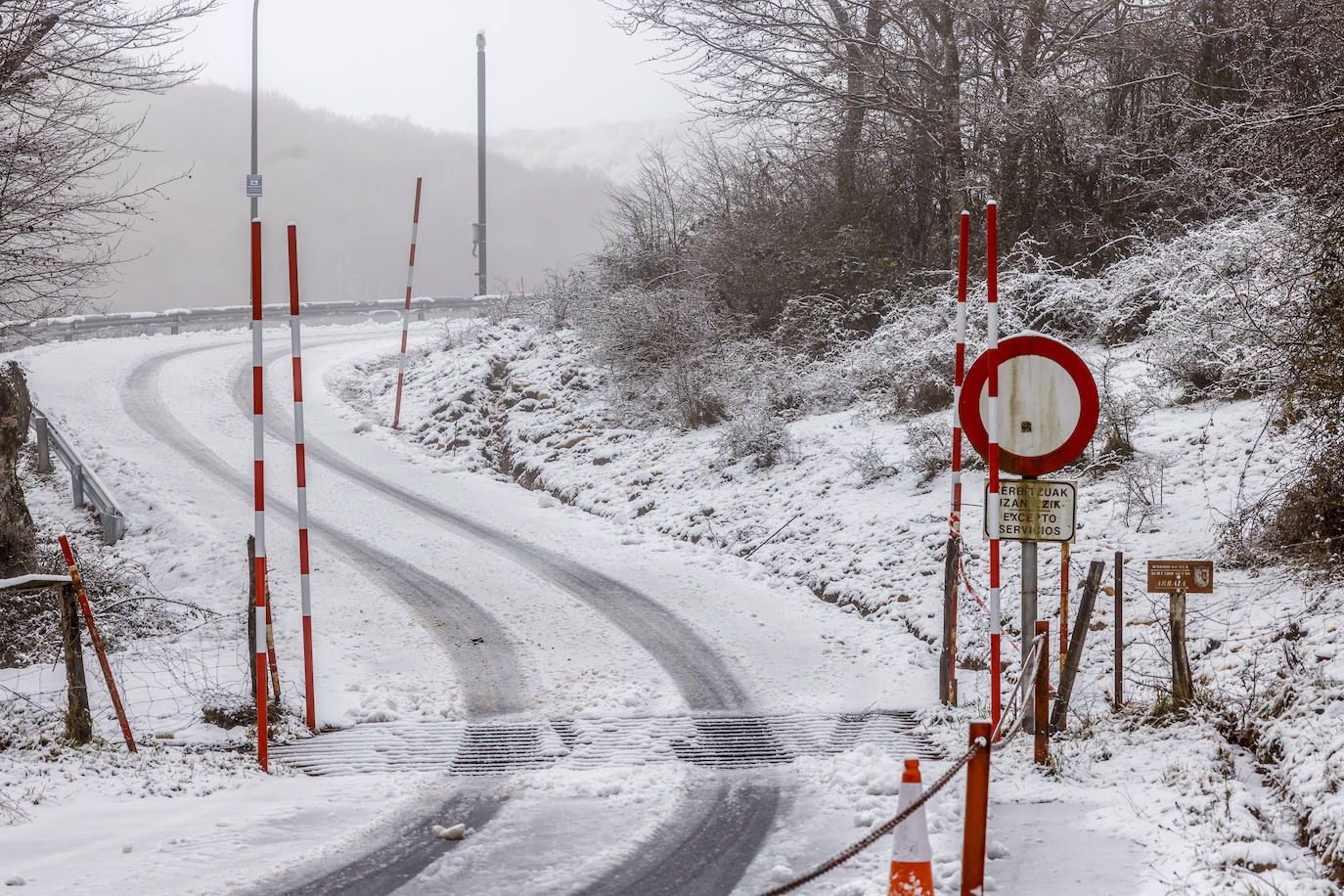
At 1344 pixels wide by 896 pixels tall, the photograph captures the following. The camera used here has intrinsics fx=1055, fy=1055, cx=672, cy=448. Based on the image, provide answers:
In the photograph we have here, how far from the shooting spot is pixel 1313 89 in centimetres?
1109

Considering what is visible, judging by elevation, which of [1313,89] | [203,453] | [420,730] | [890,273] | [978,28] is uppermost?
[978,28]

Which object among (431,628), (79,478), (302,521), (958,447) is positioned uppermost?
(958,447)

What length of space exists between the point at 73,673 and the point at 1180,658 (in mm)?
6693

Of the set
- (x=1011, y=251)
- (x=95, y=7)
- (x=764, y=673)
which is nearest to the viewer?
(x=764, y=673)

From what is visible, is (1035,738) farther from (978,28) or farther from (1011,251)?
(978,28)

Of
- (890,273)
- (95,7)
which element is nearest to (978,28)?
(890,273)

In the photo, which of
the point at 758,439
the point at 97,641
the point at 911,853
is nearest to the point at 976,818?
the point at 911,853

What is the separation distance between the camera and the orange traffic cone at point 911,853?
4.07m

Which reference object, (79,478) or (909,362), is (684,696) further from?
(79,478)

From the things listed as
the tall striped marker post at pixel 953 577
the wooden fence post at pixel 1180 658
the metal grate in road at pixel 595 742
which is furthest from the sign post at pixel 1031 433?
the metal grate in road at pixel 595 742

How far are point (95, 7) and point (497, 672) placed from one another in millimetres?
7170

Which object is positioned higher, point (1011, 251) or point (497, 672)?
point (1011, 251)

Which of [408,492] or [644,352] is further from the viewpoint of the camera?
[644,352]

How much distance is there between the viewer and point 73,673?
6.65 meters
